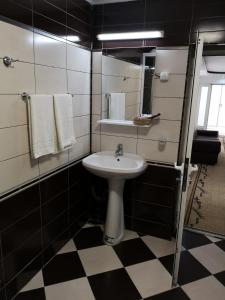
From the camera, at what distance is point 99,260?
2.20m

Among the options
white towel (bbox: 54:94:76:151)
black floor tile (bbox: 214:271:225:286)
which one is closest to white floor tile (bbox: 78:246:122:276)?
black floor tile (bbox: 214:271:225:286)

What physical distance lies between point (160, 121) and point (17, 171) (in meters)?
1.38

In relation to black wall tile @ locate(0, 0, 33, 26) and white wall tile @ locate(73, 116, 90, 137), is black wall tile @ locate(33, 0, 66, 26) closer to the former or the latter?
black wall tile @ locate(0, 0, 33, 26)

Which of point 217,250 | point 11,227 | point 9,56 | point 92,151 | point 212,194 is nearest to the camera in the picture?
point 9,56

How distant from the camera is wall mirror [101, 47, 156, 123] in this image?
7.54 ft

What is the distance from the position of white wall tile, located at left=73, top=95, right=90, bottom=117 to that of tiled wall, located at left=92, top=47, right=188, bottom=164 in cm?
9

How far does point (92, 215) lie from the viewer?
9.32 ft

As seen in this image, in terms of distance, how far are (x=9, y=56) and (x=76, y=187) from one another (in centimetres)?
141

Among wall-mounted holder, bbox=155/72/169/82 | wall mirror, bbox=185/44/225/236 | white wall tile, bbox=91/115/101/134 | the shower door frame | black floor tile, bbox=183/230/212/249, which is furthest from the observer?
wall mirror, bbox=185/44/225/236

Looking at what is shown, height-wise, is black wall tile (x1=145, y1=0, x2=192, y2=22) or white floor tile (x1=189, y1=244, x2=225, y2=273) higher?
black wall tile (x1=145, y1=0, x2=192, y2=22)

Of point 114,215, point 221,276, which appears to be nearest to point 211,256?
point 221,276

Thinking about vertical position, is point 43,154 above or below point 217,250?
above

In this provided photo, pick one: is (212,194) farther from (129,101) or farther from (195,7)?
(195,7)

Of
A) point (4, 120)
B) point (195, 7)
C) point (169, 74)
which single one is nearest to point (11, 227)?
Result: point (4, 120)
